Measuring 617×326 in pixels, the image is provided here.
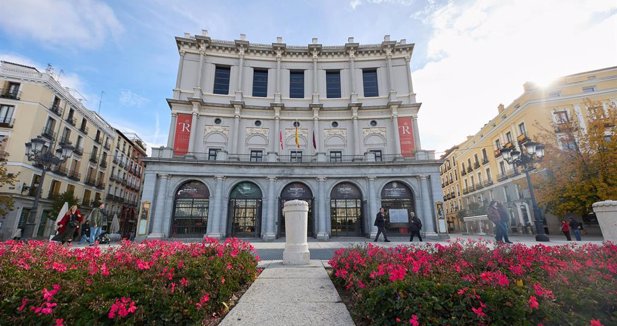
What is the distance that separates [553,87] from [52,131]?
2133 inches

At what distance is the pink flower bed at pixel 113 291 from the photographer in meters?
3.02

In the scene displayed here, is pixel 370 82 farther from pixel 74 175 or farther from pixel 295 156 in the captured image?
pixel 74 175

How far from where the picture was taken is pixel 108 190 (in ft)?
123

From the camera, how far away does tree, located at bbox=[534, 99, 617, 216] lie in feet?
58.8

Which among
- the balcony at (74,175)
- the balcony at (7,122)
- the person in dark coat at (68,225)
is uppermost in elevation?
the balcony at (7,122)

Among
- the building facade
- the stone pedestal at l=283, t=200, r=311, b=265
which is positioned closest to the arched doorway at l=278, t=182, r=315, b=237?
the stone pedestal at l=283, t=200, r=311, b=265

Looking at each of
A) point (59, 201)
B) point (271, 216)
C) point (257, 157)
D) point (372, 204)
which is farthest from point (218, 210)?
point (59, 201)

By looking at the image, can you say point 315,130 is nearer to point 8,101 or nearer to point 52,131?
point 52,131

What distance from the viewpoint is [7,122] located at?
81.4ft

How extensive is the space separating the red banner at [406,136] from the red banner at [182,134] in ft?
65.3

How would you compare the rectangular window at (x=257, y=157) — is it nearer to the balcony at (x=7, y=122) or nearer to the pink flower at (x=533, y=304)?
the pink flower at (x=533, y=304)

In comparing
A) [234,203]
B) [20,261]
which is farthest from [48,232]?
[20,261]

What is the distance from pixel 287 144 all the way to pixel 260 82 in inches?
314

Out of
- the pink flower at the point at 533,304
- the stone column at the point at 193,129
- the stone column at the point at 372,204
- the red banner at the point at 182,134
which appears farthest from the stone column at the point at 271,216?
the pink flower at the point at 533,304
